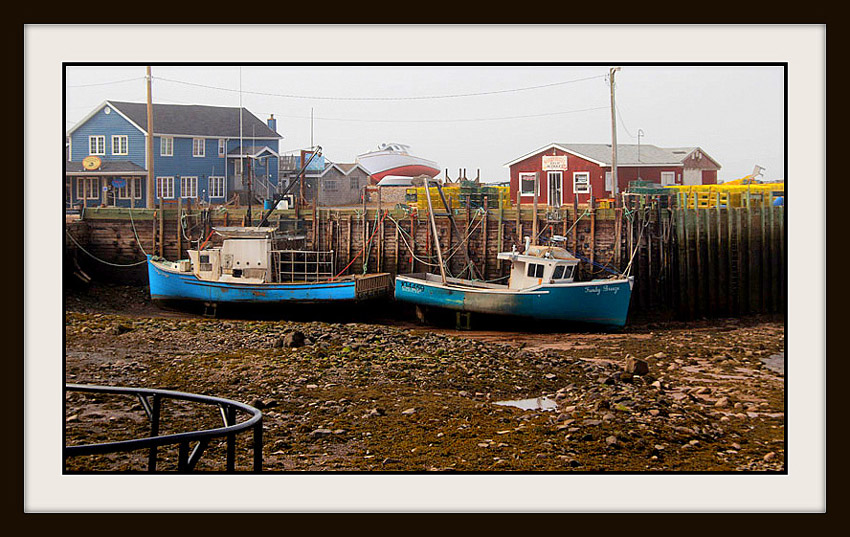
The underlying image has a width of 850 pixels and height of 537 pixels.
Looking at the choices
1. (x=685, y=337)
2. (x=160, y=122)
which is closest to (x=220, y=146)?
(x=160, y=122)

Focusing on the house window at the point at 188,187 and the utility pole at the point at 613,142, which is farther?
the house window at the point at 188,187

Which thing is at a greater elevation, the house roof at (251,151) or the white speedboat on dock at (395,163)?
the house roof at (251,151)

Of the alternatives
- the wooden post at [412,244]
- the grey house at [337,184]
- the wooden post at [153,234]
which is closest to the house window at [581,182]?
the wooden post at [412,244]

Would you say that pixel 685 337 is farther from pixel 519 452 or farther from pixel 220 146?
pixel 220 146

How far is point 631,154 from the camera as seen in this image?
7.51 metres

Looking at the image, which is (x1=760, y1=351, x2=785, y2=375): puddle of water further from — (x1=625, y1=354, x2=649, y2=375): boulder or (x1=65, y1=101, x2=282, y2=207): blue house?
(x1=65, y1=101, x2=282, y2=207): blue house

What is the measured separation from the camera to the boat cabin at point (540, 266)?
8.50 meters

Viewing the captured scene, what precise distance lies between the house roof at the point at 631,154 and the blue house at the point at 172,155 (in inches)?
76.9

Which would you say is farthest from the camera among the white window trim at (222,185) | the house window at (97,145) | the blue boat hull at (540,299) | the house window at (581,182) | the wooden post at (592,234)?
the wooden post at (592,234)

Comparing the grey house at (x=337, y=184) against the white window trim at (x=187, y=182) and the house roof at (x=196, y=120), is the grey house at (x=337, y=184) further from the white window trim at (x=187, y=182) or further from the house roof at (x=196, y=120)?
the white window trim at (x=187, y=182)

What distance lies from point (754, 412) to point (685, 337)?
5.79ft
